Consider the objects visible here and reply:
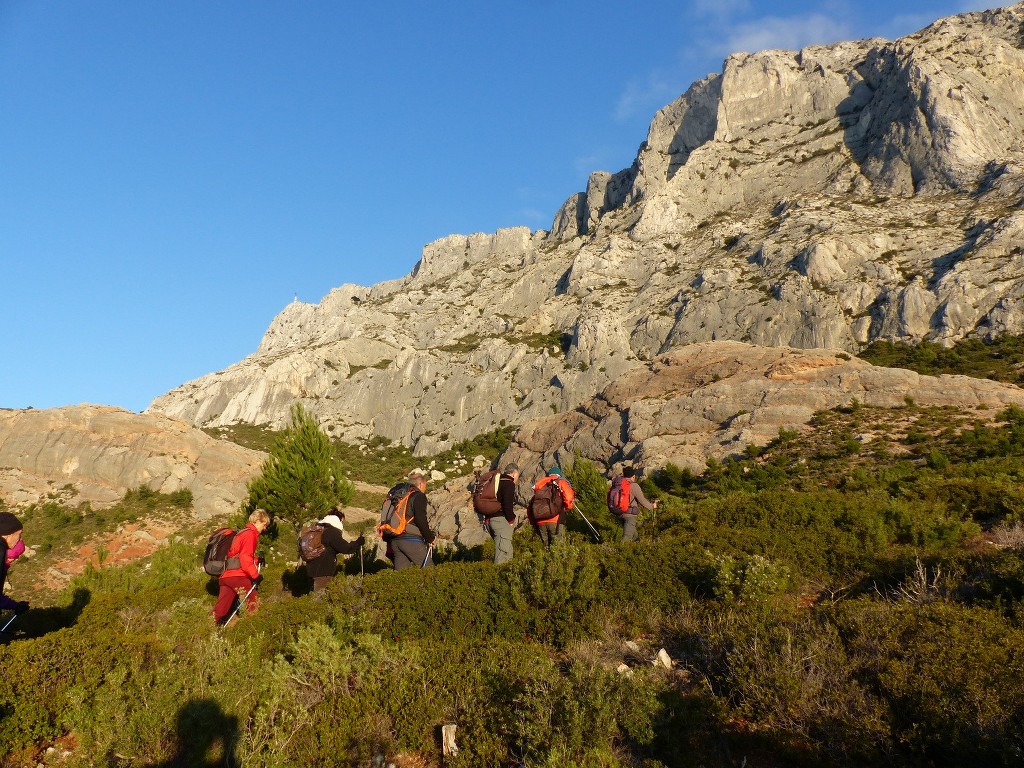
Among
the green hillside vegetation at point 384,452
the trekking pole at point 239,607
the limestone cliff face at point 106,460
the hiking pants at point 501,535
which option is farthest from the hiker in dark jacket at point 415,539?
the green hillside vegetation at point 384,452

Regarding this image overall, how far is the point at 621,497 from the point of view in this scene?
37.2 feet

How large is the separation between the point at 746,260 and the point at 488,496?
71.4 meters

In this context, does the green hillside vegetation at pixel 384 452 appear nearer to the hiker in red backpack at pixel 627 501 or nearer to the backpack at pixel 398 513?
the hiker in red backpack at pixel 627 501

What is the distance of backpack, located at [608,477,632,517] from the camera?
11.3 m

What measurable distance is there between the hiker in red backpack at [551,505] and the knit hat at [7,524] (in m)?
7.73

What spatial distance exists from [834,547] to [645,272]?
77.7 m

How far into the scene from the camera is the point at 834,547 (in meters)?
8.65

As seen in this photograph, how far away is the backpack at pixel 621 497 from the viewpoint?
37.1 feet

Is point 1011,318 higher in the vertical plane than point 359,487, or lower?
higher

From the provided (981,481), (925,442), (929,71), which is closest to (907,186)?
(929,71)

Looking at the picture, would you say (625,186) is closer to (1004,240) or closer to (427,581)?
(1004,240)

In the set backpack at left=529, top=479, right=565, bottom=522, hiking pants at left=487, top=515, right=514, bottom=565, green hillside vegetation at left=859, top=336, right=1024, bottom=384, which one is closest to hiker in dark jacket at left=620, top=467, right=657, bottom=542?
backpack at left=529, top=479, right=565, bottom=522

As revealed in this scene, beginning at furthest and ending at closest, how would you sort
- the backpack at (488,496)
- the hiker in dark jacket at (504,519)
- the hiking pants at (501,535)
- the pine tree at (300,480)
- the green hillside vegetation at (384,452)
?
1. the green hillside vegetation at (384,452)
2. the pine tree at (300,480)
3. the hiking pants at (501,535)
4. the hiker in dark jacket at (504,519)
5. the backpack at (488,496)

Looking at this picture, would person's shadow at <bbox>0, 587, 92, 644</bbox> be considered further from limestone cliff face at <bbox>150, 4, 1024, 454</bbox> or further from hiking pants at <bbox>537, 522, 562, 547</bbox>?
limestone cliff face at <bbox>150, 4, 1024, 454</bbox>
